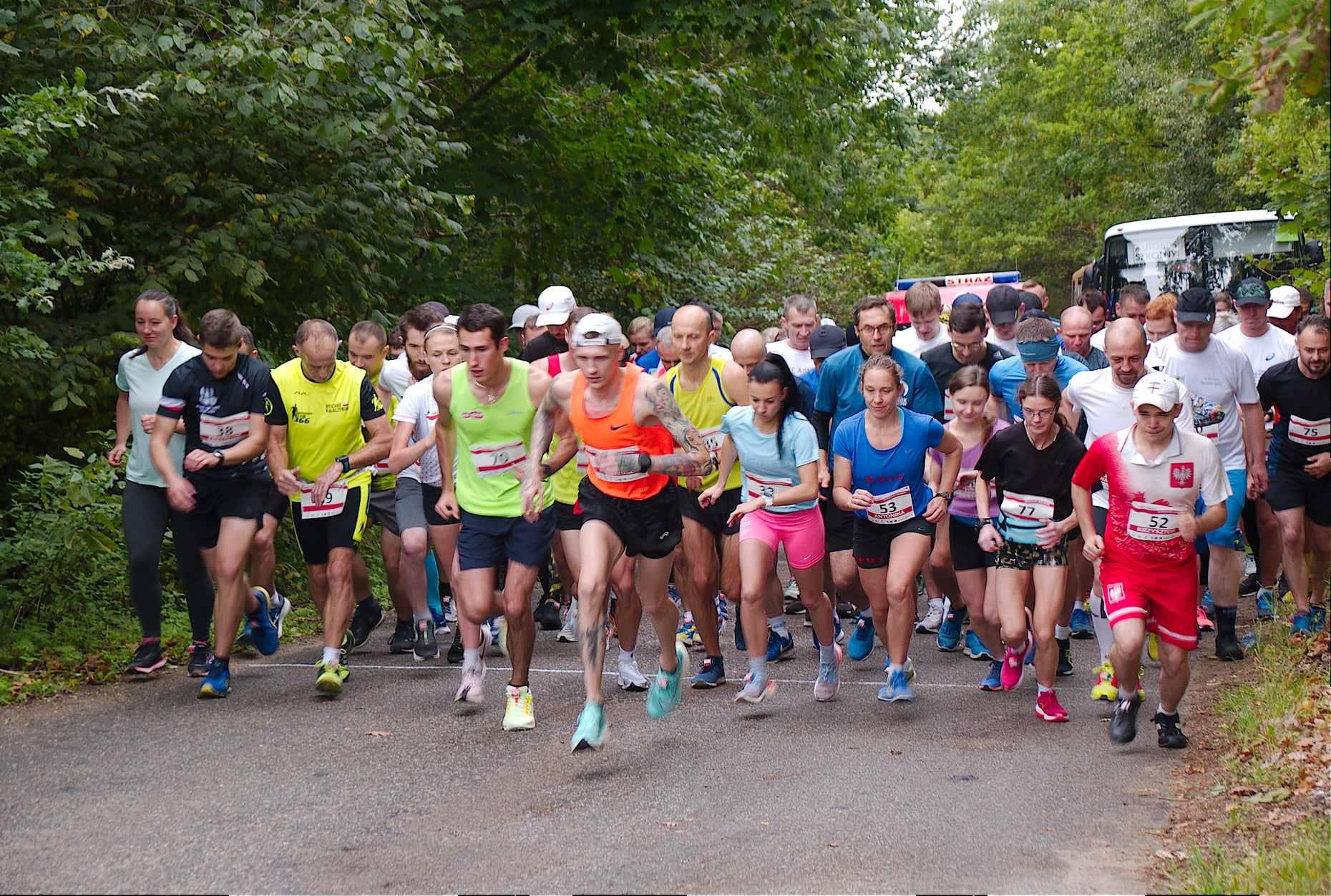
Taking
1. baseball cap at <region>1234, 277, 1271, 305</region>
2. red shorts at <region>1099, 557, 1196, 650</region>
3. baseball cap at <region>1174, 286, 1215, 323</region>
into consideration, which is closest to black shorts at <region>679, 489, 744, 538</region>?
red shorts at <region>1099, 557, 1196, 650</region>

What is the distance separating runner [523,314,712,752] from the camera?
258 inches

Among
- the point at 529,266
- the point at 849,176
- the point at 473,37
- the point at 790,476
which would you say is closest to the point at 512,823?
the point at 790,476

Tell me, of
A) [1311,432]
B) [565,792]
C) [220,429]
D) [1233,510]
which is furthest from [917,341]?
[565,792]

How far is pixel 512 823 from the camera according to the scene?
547 centimetres

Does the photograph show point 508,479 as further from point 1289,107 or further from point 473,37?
point 473,37

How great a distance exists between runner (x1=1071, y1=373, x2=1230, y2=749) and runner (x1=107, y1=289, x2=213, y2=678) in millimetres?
5029

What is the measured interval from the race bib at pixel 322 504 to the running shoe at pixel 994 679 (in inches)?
152

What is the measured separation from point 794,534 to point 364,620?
11.4 feet

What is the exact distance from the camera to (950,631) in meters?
9.20

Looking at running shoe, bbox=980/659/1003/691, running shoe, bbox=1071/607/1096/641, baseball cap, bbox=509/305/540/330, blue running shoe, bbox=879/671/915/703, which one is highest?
→ baseball cap, bbox=509/305/540/330

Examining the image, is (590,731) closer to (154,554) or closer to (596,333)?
(596,333)

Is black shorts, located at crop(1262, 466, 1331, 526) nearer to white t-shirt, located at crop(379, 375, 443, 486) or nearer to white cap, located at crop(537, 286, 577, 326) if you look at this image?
white cap, located at crop(537, 286, 577, 326)

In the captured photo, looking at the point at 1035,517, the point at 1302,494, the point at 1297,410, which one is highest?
the point at 1297,410

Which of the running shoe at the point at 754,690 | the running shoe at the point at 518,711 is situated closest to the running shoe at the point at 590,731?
the running shoe at the point at 518,711
